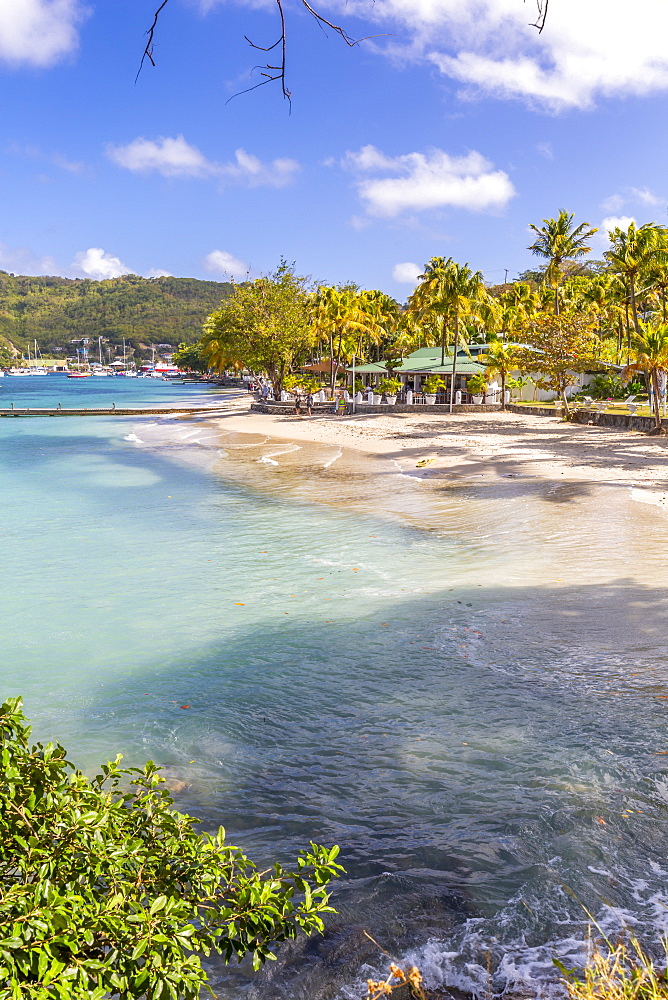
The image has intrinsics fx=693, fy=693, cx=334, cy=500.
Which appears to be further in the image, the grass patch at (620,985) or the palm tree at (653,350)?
Result: the palm tree at (653,350)

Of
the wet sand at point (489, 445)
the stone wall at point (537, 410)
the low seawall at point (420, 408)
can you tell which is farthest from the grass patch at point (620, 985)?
the low seawall at point (420, 408)

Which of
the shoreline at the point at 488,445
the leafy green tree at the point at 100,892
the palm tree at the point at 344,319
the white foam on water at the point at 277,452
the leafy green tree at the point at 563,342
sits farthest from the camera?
the palm tree at the point at 344,319

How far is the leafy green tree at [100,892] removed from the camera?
2.04m

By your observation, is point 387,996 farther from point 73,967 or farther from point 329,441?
point 329,441

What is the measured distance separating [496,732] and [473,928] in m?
2.75

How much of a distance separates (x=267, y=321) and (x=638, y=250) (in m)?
28.0

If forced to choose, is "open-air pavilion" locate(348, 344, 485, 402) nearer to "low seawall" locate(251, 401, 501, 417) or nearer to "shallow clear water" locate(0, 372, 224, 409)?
"low seawall" locate(251, 401, 501, 417)

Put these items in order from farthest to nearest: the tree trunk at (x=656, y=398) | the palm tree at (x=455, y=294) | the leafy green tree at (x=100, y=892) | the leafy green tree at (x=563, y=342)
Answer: the palm tree at (x=455, y=294)
the leafy green tree at (x=563, y=342)
the tree trunk at (x=656, y=398)
the leafy green tree at (x=100, y=892)

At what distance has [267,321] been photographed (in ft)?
185

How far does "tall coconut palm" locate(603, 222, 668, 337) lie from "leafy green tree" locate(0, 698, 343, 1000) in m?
42.7

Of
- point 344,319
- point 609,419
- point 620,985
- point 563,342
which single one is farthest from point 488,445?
point 620,985

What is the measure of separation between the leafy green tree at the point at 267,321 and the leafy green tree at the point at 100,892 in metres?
54.8

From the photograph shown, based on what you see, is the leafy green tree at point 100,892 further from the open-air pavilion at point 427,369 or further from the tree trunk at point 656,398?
the open-air pavilion at point 427,369

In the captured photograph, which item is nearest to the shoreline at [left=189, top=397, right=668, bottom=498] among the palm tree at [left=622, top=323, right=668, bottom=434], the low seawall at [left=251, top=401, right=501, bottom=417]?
the low seawall at [left=251, top=401, right=501, bottom=417]
